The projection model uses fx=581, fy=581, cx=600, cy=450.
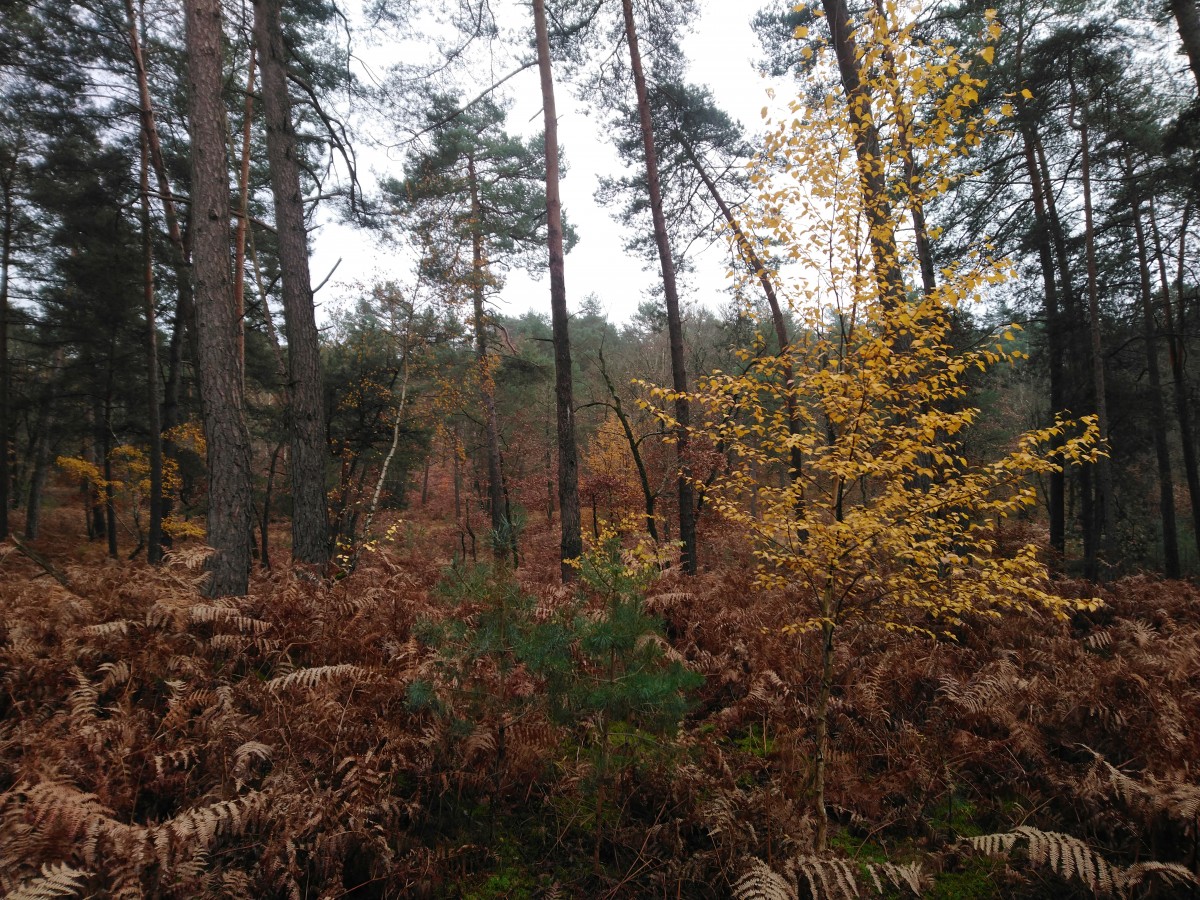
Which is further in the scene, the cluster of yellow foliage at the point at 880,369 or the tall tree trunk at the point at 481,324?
the tall tree trunk at the point at 481,324

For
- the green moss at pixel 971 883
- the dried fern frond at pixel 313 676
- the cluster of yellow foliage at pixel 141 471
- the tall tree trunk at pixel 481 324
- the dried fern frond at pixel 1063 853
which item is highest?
the tall tree trunk at pixel 481 324

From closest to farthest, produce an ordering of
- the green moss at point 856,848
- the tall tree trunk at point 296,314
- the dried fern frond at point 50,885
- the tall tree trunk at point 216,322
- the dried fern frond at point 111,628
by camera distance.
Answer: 1. the dried fern frond at point 50,885
2. the green moss at point 856,848
3. the dried fern frond at point 111,628
4. the tall tree trunk at point 216,322
5. the tall tree trunk at point 296,314

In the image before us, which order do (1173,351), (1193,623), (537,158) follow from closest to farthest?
(1193,623) → (1173,351) → (537,158)

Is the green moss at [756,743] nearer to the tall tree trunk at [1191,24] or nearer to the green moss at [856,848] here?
the green moss at [856,848]

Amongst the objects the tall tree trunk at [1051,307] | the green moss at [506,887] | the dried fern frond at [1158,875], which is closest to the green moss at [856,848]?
the dried fern frond at [1158,875]

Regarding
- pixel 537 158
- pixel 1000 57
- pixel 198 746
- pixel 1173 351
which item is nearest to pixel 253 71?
pixel 537 158

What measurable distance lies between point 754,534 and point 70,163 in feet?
48.6

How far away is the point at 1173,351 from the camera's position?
43.1 feet

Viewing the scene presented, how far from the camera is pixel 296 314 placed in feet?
23.6

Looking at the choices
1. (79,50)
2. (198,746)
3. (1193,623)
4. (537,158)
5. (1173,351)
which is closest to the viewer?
(198,746)

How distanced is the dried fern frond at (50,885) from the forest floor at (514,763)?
13 millimetres

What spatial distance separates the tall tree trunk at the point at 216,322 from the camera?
5254 mm

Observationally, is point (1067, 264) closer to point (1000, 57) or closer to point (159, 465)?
point (1000, 57)

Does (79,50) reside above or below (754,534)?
above
